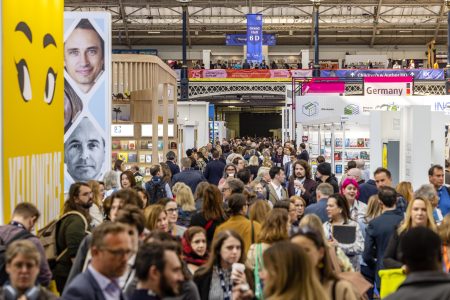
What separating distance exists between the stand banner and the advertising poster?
2931 centimetres

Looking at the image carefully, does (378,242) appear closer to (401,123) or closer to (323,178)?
(323,178)

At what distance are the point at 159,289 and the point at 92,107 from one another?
7.46 meters

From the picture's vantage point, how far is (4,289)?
12.5 ft

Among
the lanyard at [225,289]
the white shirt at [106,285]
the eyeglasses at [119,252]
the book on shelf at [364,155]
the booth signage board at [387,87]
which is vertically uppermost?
the booth signage board at [387,87]

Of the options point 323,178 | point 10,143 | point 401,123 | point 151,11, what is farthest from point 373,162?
point 151,11

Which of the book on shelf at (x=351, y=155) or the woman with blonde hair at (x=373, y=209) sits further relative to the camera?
the book on shelf at (x=351, y=155)

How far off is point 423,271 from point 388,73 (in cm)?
3753

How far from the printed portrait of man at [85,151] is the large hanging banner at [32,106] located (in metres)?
2.41

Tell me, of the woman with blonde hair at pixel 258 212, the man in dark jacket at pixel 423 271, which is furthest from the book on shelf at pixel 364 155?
the man in dark jacket at pixel 423 271

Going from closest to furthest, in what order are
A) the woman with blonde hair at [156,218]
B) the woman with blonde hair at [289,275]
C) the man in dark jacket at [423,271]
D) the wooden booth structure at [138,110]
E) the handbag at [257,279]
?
1. the woman with blonde hair at [289,275]
2. the man in dark jacket at [423,271]
3. the handbag at [257,279]
4. the woman with blonde hair at [156,218]
5. the wooden booth structure at [138,110]

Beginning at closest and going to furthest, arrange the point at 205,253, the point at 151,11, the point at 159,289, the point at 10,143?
1. the point at 159,289
2. the point at 205,253
3. the point at 10,143
4. the point at 151,11

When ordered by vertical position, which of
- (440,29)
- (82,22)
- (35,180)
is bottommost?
(35,180)

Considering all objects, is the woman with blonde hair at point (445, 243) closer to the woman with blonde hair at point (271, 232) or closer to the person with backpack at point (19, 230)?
the woman with blonde hair at point (271, 232)

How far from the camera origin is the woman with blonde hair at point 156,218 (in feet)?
19.2
